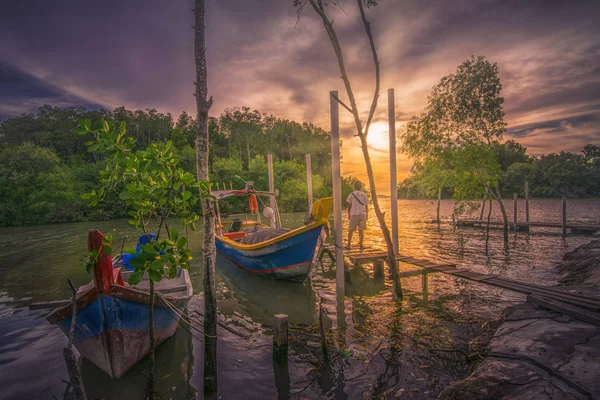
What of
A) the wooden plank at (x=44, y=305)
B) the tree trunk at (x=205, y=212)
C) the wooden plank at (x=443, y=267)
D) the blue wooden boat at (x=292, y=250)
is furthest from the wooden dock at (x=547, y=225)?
the wooden plank at (x=44, y=305)

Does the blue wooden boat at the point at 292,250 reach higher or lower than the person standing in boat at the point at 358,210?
lower

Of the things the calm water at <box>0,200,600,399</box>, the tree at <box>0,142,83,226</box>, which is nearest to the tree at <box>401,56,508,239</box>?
the calm water at <box>0,200,600,399</box>

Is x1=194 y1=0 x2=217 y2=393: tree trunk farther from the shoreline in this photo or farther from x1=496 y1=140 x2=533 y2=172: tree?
x1=496 y1=140 x2=533 y2=172: tree

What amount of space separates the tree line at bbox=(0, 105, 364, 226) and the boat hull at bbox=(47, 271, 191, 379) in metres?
29.1

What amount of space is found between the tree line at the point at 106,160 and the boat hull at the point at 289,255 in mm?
25242

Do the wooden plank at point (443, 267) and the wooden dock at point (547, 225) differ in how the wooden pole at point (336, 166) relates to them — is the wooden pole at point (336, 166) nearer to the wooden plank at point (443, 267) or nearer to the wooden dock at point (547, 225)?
Answer: the wooden plank at point (443, 267)

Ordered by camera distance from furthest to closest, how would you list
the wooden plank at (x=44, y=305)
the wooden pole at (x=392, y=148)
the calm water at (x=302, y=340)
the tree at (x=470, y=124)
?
the tree at (x=470, y=124), the wooden pole at (x=392, y=148), the wooden plank at (x=44, y=305), the calm water at (x=302, y=340)

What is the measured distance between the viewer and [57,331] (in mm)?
6098

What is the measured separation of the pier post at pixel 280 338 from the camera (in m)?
4.31

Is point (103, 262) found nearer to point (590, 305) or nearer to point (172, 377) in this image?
point (172, 377)

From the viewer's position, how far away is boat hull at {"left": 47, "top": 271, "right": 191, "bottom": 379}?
3922 millimetres

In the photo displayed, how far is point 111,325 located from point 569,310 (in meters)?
6.18

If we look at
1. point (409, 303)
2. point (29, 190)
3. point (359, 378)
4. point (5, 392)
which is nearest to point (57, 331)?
point (5, 392)

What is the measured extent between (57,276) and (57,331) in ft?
19.0
